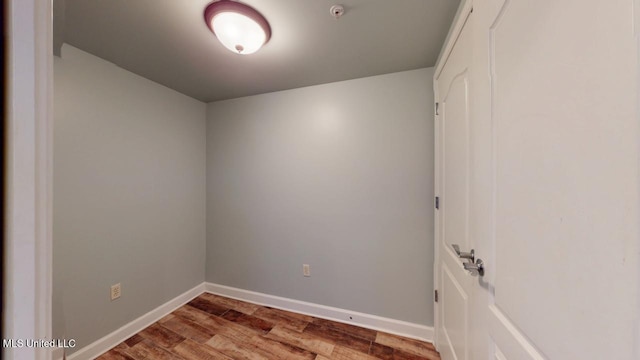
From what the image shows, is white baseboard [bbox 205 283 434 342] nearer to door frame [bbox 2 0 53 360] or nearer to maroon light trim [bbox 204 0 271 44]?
door frame [bbox 2 0 53 360]

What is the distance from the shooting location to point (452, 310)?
1239 millimetres

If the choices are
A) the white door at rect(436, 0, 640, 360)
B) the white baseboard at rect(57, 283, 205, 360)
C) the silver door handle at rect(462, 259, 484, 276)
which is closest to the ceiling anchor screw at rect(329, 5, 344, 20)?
the white door at rect(436, 0, 640, 360)

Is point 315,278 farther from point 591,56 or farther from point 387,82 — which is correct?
point 591,56

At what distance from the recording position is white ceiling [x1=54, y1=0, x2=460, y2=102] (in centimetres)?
115

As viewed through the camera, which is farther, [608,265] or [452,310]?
[452,310]

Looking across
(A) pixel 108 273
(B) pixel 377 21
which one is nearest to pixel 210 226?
(A) pixel 108 273

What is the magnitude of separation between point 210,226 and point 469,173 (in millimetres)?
2549

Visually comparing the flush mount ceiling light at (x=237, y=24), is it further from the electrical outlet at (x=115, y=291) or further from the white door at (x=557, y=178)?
the electrical outlet at (x=115, y=291)

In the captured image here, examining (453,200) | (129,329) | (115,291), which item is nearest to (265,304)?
(129,329)

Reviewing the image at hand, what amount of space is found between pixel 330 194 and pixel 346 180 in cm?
21

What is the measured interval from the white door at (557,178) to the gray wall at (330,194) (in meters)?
0.93

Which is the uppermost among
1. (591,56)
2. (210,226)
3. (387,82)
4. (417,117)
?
(387,82)

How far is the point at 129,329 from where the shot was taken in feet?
5.74

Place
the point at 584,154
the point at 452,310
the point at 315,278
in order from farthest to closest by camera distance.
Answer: the point at 315,278 → the point at 452,310 → the point at 584,154
